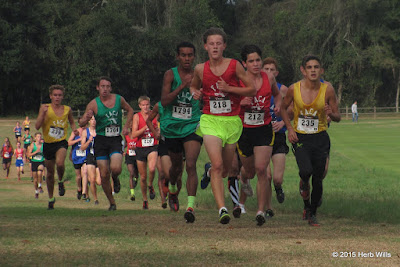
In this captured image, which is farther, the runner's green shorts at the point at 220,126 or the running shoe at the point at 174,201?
the running shoe at the point at 174,201

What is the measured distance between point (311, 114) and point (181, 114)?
1.94 metres

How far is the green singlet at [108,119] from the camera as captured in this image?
12.7m

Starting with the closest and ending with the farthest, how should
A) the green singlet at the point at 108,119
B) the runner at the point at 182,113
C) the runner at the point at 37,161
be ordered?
1. the runner at the point at 182,113
2. the green singlet at the point at 108,119
3. the runner at the point at 37,161

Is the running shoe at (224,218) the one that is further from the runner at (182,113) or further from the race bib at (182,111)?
the race bib at (182,111)

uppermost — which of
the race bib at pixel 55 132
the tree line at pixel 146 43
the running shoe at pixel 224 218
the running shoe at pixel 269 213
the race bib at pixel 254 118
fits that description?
the tree line at pixel 146 43

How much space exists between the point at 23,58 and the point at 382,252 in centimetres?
6595

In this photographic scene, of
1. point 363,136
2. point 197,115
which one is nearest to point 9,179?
point 197,115

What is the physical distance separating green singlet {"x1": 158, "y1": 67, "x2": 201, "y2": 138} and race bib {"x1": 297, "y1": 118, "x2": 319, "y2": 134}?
155 centimetres

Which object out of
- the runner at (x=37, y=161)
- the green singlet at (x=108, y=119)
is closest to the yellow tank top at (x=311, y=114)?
the green singlet at (x=108, y=119)

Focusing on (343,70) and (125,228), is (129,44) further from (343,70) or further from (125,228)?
(125,228)

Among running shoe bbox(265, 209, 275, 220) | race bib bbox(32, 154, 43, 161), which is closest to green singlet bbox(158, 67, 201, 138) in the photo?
running shoe bbox(265, 209, 275, 220)

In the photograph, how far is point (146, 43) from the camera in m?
75.1

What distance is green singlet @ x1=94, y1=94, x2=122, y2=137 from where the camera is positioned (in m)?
12.7

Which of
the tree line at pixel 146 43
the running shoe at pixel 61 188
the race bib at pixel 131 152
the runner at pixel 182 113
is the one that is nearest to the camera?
the runner at pixel 182 113
